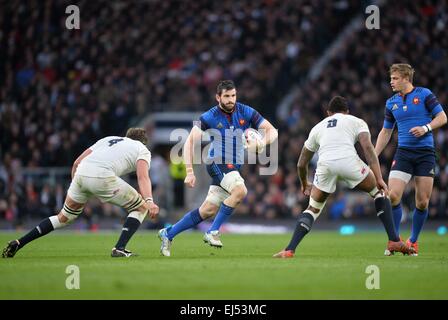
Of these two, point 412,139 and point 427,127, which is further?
point 412,139

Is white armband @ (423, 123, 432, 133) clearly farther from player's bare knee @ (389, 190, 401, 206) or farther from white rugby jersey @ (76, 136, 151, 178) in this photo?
white rugby jersey @ (76, 136, 151, 178)

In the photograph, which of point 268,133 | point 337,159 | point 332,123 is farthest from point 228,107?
point 337,159

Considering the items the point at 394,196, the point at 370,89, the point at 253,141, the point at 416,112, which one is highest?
the point at 370,89

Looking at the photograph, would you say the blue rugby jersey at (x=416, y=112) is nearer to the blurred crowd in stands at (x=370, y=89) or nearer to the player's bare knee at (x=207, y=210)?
the player's bare knee at (x=207, y=210)

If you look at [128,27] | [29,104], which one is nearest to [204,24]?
[128,27]

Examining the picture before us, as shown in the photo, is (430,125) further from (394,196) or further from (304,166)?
(304,166)

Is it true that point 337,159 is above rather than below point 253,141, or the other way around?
below

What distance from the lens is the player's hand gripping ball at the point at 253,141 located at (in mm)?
12969

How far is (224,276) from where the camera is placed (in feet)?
32.3

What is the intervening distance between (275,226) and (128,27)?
12.1 meters

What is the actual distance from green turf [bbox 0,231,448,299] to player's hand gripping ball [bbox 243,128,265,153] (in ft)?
5.31

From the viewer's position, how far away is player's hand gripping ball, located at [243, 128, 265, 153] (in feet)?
42.5

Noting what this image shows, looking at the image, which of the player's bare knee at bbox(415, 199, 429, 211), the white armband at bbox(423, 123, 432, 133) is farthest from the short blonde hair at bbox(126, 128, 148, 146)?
the player's bare knee at bbox(415, 199, 429, 211)

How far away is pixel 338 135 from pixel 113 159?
322 centimetres
